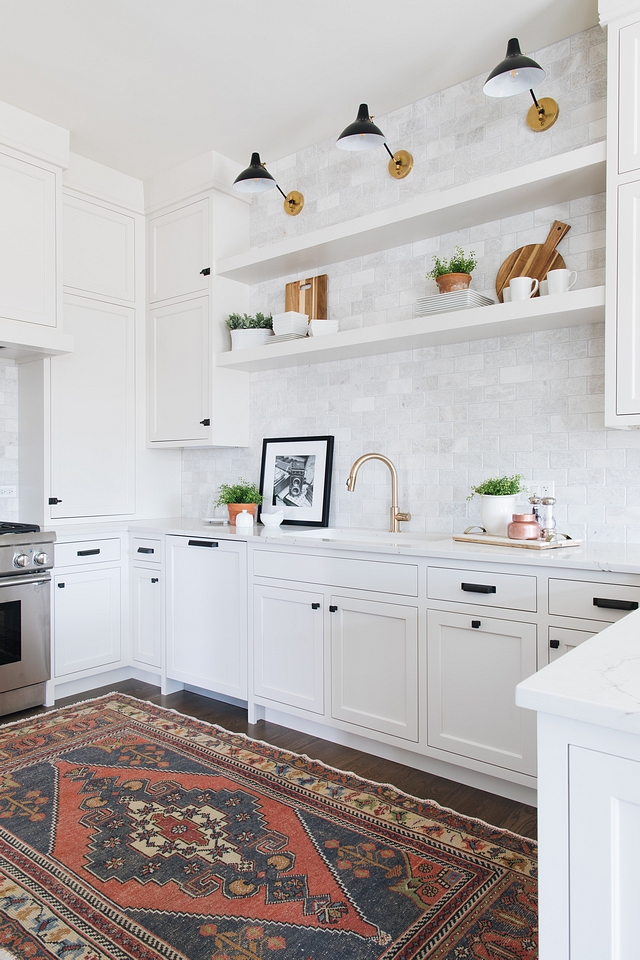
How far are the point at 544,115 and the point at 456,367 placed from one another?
1092 millimetres

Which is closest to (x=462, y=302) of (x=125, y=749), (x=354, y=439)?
(x=354, y=439)

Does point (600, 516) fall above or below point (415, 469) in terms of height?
below

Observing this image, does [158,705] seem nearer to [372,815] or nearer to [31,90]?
[372,815]

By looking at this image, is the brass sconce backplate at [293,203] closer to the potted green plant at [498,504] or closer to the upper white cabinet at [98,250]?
the upper white cabinet at [98,250]

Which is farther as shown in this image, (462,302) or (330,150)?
(330,150)

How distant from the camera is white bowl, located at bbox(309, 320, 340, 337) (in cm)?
330

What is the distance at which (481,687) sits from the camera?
230 cm

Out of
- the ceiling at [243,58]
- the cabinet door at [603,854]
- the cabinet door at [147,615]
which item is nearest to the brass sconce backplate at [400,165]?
the ceiling at [243,58]

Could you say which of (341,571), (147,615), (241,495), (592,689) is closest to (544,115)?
(341,571)

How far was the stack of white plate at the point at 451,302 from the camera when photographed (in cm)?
270

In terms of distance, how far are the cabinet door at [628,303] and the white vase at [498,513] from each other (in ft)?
1.93

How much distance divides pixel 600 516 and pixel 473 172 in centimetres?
164

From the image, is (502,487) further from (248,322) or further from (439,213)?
(248,322)

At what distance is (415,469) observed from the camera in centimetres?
311
